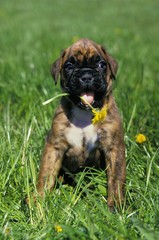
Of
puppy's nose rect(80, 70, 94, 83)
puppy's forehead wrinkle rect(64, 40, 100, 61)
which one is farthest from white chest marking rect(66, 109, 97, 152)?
puppy's forehead wrinkle rect(64, 40, 100, 61)

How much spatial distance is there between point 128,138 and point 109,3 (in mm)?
19532

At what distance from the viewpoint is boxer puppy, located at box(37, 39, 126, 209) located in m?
3.89

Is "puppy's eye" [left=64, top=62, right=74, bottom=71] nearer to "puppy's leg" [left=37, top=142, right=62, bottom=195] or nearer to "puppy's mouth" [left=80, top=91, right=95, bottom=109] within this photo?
"puppy's mouth" [left=80, top=91, right=95, bottom=109]

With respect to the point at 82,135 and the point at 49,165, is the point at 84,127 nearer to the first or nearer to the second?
the point at 82,135

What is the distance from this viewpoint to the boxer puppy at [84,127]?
3.89 metres

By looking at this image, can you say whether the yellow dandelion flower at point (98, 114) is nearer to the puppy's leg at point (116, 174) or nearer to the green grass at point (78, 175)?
the puppy's leg at point (116, 174)

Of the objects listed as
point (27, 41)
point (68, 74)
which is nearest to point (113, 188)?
point (68, 74)

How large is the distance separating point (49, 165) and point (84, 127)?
394 millimetres

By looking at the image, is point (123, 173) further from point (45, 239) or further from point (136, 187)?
point (45, 239)

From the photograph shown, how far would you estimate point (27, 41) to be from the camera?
33.2ft

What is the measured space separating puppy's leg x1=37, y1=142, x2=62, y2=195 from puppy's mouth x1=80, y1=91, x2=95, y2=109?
1.36 ft

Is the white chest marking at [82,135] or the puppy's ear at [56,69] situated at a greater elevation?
the puppy's ear at [56,69]

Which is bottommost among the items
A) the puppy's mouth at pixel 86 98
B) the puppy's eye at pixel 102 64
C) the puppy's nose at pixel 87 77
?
the puppy's mouth at pixel 86 98

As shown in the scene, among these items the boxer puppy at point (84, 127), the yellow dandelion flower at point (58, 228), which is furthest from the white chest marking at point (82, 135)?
the yellow dandelion flower at point (58, 228)
